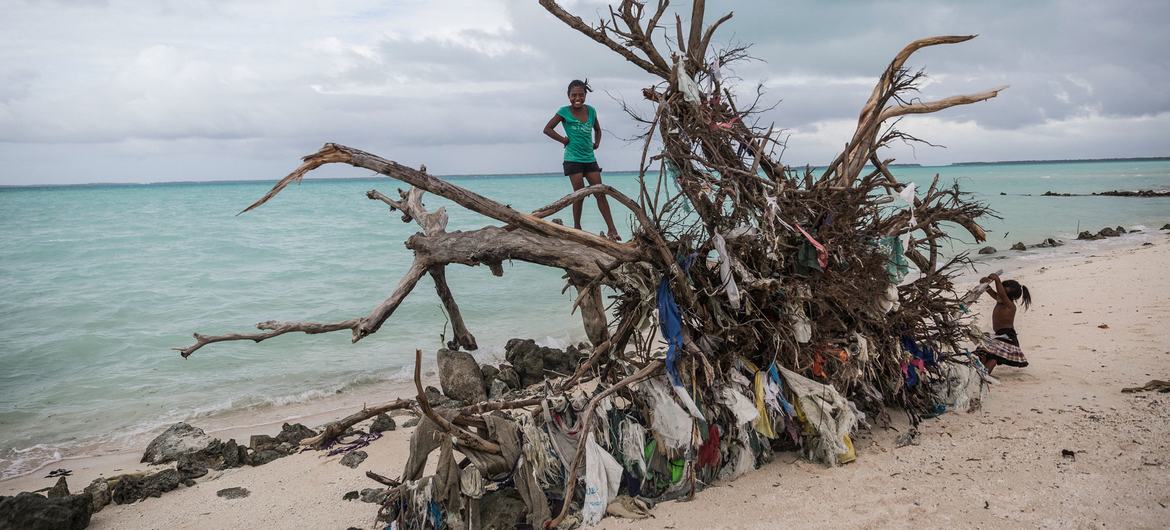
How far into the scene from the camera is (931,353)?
4.91 meters

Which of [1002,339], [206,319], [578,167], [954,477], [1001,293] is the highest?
[578,167]

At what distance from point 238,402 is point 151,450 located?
1.74 metres

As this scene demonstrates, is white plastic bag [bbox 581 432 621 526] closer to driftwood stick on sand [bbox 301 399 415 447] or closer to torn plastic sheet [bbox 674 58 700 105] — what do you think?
driftwood stick on sand [bbox 301 399 415 447]

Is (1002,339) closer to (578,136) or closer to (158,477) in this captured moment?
(578,136)

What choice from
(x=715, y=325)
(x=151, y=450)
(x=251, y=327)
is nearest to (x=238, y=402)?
A: (x=151, y=450)

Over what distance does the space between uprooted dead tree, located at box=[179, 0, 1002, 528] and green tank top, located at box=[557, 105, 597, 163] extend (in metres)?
2.03

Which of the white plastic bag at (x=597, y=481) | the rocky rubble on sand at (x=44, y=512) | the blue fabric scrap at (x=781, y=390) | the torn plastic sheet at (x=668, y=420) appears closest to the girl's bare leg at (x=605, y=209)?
the torn plastic sheet at (x=668, y=420)

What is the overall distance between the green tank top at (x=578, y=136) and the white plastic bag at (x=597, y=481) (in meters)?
3.24

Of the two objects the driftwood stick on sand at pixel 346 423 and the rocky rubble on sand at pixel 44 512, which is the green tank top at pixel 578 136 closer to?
the driftwood stick on sand at pixel 346 423

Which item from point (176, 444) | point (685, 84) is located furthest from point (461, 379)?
point (685, 84)

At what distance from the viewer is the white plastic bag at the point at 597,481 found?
3736 millimetres

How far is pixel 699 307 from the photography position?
4.26m

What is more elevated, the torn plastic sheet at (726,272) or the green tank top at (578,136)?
the green tank top at (578,136)

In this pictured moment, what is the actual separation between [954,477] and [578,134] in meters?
4.03
